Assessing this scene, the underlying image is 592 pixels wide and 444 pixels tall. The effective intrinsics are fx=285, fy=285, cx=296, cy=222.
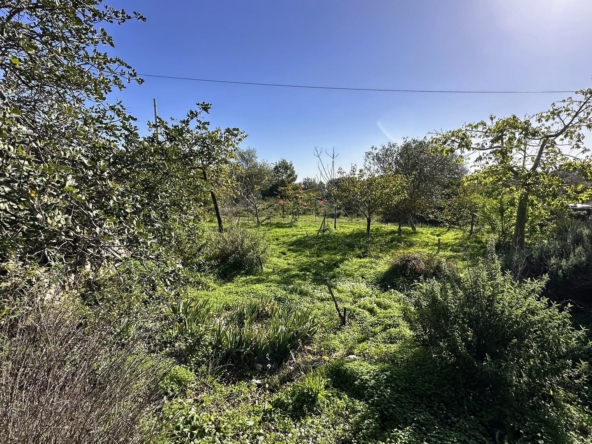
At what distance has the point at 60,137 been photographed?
2191mm

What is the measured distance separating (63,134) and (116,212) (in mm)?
672

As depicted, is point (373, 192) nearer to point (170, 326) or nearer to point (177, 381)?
point (170, 326)

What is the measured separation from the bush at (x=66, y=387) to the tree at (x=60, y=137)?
56cm

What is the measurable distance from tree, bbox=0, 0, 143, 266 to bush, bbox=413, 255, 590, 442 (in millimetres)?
3489

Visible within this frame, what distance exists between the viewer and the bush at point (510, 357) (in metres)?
2.71

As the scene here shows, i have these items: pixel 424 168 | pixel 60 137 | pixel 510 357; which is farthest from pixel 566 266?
pixel 424 168

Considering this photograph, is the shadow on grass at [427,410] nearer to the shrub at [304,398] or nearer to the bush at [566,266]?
the shrub at [304,398]

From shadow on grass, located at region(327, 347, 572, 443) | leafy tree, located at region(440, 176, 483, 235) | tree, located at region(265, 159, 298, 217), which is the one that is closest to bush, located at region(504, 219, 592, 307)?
shadow on grass, located at region(327, 347, 572, 443)

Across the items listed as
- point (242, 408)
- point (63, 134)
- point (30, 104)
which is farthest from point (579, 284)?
point (30, 104)

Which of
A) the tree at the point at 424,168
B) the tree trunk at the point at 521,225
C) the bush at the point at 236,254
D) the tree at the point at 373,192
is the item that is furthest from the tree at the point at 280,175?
the tree trunk at the point at 521,225

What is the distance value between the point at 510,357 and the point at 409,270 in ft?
14.4

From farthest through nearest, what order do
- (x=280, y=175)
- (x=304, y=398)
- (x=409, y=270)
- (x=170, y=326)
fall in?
(x=280, y=175)
(x=409, y=270)
(x=170, y=326)
(x=304, y=398)

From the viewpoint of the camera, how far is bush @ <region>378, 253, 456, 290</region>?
22.7ft

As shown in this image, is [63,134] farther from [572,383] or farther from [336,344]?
[572,383]
